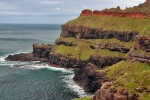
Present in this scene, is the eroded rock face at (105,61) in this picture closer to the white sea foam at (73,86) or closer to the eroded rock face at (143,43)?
the white sea foam at (73,86)

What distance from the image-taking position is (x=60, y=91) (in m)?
153

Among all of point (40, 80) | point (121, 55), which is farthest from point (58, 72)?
point (121, 55)

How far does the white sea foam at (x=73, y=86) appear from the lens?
5836 inches

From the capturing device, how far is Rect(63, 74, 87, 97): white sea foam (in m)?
148

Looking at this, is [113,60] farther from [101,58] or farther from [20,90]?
[20,90]

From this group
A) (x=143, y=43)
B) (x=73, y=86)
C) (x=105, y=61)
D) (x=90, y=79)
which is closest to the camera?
(x=90, y=79)

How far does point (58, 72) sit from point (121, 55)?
3508 centimetres

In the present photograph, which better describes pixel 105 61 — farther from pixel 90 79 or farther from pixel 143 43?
pixel 90 79

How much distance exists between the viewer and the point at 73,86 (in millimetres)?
161625

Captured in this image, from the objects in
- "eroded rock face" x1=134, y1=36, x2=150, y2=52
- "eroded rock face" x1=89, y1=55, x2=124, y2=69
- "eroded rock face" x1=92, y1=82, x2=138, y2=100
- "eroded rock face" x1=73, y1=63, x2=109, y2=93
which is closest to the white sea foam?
"eroded rock face" x1=73, y1=63, x2=109, y2=93

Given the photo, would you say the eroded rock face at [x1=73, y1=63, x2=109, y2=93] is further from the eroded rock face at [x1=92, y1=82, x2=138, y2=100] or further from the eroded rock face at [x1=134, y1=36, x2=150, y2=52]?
the eroded rock face at [x1=92, y1=82, x2=138, y2=100]

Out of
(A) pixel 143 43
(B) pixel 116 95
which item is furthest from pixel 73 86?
(B) pixel 116 95

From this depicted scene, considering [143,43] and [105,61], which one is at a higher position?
[143,43]

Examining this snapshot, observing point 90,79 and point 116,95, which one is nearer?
point 116,95
